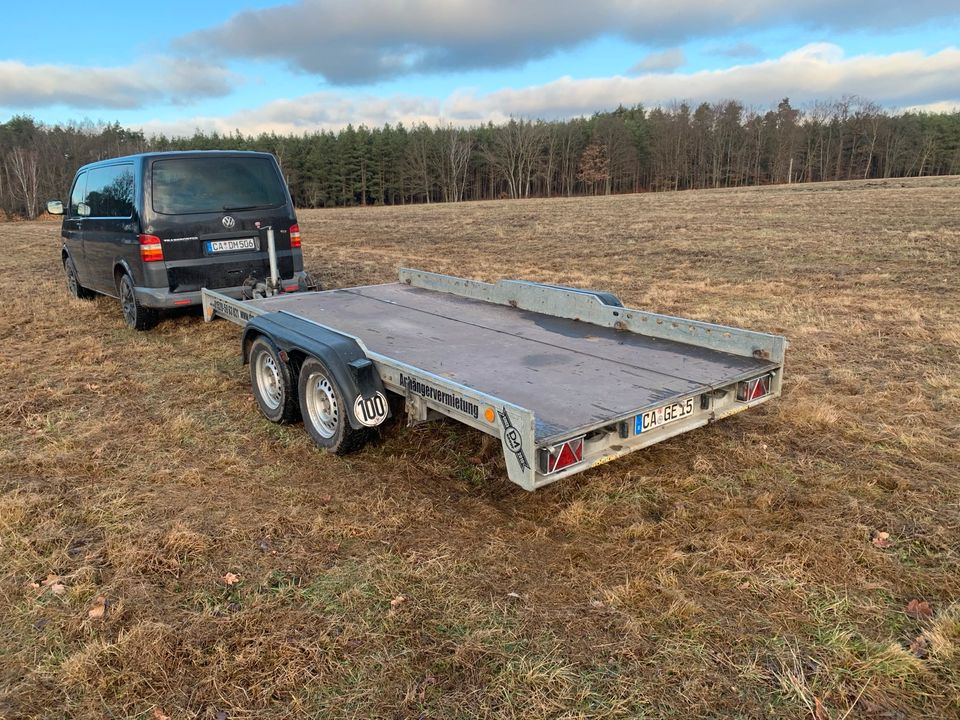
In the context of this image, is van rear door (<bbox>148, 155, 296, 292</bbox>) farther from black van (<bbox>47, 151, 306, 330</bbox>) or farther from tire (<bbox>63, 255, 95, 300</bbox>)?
tire (<bbox>63, 255, 95, 300</bbox>)

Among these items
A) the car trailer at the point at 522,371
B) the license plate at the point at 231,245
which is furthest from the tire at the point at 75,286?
the car trailer at the point at 522,371

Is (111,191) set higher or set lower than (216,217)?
higher

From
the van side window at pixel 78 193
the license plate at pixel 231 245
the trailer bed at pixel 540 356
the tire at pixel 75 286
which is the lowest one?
the tire at pixel 75 286

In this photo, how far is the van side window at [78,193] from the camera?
8648 millimetres

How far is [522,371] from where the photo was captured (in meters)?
4.17

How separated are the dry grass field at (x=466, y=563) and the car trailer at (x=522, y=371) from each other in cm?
53

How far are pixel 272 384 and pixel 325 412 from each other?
34.8 inches

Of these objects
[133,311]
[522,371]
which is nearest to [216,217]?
[133,311]

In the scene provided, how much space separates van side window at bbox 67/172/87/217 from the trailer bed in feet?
14.1

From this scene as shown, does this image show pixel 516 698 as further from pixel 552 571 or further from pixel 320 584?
pixel 320 584

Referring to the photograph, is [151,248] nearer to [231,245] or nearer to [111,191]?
[231,245]

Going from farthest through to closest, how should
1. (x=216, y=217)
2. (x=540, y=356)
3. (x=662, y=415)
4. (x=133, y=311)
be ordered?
(x=133, y=311) < (x=216, y=217) < (x=540, y=356) < (x=662, y=415)

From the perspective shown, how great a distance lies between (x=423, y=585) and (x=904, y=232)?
18424 mm

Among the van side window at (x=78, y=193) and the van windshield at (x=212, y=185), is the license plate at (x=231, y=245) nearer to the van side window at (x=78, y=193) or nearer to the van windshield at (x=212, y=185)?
the van windshield at (x=212, y=185)
